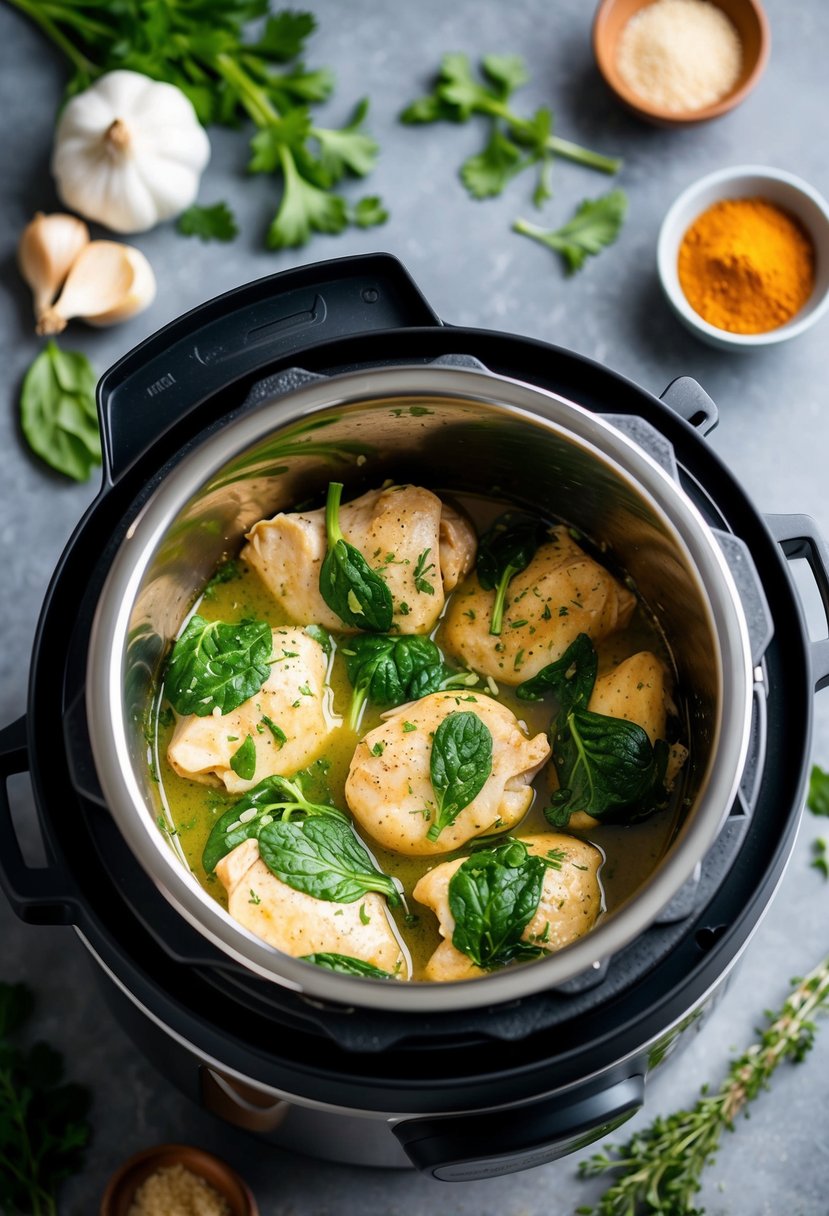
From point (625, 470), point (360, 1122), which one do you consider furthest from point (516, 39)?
point (360, 1122)

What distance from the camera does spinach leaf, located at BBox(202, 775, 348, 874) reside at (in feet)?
5.90

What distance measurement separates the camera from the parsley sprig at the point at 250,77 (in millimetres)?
2416

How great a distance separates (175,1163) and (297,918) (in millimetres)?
686

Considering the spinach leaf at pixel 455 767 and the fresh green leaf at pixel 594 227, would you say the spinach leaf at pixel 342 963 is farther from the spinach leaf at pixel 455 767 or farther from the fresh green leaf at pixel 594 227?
the fresh green leaf at pixel 594 227

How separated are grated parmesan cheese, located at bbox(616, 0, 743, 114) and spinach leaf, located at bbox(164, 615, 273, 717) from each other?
4.49ft

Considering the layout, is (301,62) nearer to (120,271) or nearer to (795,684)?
(120,271)

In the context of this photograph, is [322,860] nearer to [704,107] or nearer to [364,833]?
[364,833]

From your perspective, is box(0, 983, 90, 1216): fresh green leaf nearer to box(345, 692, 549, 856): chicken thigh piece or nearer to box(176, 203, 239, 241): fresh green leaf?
box(345, 692, 549, 856): chicken thigh piece

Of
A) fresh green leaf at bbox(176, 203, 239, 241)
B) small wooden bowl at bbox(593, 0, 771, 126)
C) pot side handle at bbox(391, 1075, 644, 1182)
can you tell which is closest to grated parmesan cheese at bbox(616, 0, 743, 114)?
small wooden bowl at bbox(593, 0, 771, 126)

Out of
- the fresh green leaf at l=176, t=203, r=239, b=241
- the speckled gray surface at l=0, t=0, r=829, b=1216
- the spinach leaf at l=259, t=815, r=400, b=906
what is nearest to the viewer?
the spinach leaf at l=259, t=815, r=400, b=906

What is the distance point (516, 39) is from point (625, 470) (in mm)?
1341

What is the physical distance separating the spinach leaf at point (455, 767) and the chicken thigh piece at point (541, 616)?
16cm

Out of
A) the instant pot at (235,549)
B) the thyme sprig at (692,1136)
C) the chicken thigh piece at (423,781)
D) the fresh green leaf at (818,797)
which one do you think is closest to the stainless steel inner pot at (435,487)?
the instant pot at (235,549)

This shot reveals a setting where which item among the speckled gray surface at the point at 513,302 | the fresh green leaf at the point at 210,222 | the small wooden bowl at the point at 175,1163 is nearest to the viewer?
the small wooden bowl at the point at 175,1163
